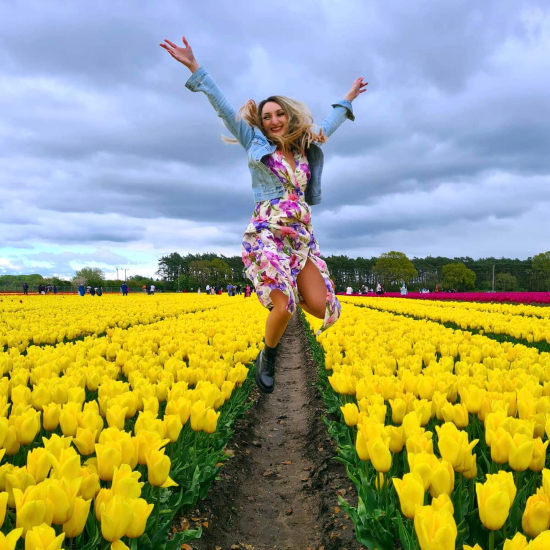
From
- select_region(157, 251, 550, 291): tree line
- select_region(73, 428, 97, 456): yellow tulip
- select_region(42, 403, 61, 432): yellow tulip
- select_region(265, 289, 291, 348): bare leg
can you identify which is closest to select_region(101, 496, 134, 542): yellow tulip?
select_region(73, 428, 97, 456): yellow tulip

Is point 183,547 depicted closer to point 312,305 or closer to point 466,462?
point 466,462

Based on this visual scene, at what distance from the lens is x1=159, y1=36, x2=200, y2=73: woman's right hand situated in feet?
13.0

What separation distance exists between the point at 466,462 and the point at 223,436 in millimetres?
1668

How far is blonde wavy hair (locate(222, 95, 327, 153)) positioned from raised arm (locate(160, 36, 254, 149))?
0.27 ft

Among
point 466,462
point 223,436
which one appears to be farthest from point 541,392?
point 223,436

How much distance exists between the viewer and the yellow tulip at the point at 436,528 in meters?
1.25

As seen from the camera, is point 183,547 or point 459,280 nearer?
point 183,547

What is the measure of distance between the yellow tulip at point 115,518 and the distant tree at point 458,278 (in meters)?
103

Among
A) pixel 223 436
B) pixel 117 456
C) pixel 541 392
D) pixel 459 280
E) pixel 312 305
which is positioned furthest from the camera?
pixel 459 280

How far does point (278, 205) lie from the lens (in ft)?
13.3

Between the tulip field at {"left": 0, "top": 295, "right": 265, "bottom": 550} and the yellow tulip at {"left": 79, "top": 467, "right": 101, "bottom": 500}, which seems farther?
the yellow tulip at {"left": 79, "top": 467, "right": 101, "bottom": 500}

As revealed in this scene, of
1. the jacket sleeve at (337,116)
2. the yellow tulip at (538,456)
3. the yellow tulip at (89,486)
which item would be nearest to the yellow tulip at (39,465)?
the yellow tulip at (89,486)

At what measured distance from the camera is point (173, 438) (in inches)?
81.7

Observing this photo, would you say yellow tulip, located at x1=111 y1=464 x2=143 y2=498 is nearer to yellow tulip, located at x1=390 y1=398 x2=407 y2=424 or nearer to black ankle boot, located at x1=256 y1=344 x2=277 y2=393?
yellow tulip, located at x1=390 y1=398 x2=407 y2=424
